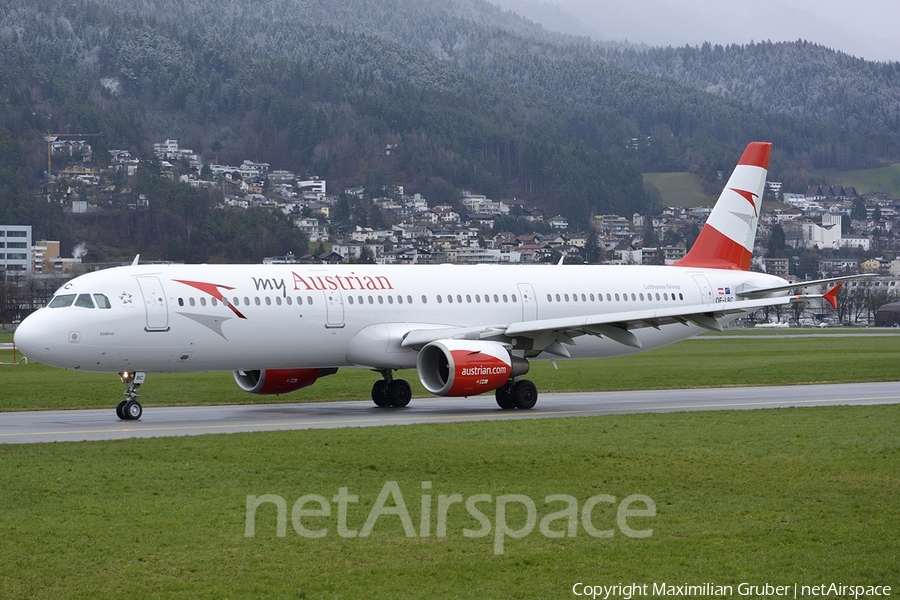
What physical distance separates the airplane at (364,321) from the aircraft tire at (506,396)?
39 mm

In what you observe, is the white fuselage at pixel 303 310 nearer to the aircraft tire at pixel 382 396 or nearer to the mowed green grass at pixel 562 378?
the aircraft tire at pixel 382 396

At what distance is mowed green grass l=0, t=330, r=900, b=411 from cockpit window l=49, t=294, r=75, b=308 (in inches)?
213

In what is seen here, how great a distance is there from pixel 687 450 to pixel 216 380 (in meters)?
24.3

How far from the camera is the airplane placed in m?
27.7

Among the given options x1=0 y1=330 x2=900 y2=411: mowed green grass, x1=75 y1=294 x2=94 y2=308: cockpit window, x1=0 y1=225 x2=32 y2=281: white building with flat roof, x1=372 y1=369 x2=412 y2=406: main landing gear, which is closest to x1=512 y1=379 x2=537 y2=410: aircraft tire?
x1=372 y1=369 x2=412 y2=406: main landing gear

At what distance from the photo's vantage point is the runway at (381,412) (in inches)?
1009

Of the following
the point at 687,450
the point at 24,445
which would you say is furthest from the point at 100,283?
the point at 687,450

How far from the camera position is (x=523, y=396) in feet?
103

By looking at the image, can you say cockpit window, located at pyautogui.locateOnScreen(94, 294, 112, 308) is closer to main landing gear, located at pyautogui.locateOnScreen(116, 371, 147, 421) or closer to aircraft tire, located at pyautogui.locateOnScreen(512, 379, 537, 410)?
main landing gear, located at pyautogui.locateOnScreen(116, 371, 147, 421)

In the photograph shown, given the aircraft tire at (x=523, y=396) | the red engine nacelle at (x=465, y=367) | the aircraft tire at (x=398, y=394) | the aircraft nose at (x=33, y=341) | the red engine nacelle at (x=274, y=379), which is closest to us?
the aircraft nose at (x=33, y=341)

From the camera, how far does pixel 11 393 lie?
36.6 metres

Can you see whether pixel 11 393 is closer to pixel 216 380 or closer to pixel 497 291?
pixel 216 380

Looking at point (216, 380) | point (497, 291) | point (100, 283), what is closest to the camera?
point (100, 283)

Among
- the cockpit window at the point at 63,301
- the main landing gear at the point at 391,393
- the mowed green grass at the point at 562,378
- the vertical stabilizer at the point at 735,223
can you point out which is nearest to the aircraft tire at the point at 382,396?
the main landing gear at the point at 391,393
